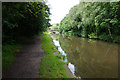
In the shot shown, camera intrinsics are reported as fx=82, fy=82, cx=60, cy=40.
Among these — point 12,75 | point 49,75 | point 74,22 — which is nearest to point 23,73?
point 12,75

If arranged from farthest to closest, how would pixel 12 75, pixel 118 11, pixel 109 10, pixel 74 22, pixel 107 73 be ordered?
1. pixel 74 22
2. pixel 109 10
3. pixel 118 11
4. pixel 107 73
5. pixel 12 75

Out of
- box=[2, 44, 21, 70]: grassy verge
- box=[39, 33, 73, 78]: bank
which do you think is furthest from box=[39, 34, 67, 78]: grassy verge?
box=[2, 44, 21, 70]: grassy verge

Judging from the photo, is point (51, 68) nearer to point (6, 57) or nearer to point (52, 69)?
point (52, 69)

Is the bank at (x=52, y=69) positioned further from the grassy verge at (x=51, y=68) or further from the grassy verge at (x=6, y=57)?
the grassy verge at (x=6, y=57)

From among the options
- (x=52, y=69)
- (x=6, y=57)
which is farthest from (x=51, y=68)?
(x=6, y=57)

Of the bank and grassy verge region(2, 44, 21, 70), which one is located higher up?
grassy verge region(2, 44, 21, 70)

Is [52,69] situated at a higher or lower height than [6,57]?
lower

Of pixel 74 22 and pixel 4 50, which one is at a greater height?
pixel 74 22

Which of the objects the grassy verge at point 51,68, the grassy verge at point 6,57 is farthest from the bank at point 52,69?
the grassy verge at point 6,57

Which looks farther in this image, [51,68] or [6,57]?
[6,57]

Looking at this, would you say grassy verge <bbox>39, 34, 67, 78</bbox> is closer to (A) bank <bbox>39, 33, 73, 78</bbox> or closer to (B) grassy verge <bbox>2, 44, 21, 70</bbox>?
(A) bank <bbox>39, 33, 73, 78</bbox>

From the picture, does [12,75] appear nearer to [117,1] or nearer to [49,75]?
[49,75]

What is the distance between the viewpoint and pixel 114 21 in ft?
53.5

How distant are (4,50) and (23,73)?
145 inches
